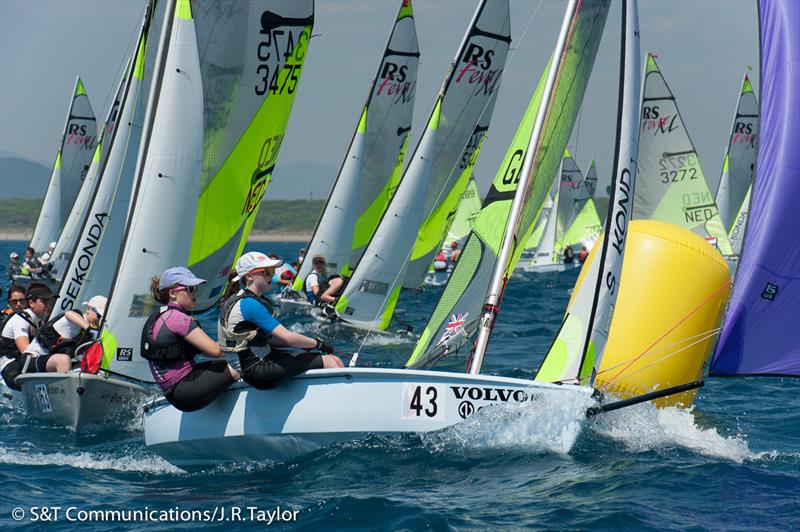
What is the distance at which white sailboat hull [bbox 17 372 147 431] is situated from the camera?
9102 millimetres

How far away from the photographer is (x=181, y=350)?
7.37 metres

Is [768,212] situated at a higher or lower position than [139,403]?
higher

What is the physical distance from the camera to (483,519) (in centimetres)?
618

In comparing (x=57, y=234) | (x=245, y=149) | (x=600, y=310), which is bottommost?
(x=57, y=234)

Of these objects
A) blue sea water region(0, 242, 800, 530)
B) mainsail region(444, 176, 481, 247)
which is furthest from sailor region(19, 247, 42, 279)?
blue sea water region(0, 242, 800, 530)

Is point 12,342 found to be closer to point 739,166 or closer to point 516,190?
point 516,190

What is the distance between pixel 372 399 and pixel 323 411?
0.37 m

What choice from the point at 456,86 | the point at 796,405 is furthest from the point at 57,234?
the point at 796,405

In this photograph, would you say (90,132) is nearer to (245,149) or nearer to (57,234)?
(57,234)

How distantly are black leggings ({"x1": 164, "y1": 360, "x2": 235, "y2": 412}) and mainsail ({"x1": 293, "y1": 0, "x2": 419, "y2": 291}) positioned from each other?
38.8 feet

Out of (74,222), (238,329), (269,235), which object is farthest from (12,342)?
(269,235)

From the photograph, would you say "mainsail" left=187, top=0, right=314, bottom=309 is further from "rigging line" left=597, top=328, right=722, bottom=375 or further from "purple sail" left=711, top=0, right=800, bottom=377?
"purple sail" left=711, top=0, right=800, bottom=377

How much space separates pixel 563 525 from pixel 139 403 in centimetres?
452

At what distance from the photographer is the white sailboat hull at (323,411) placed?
23.7 ft
